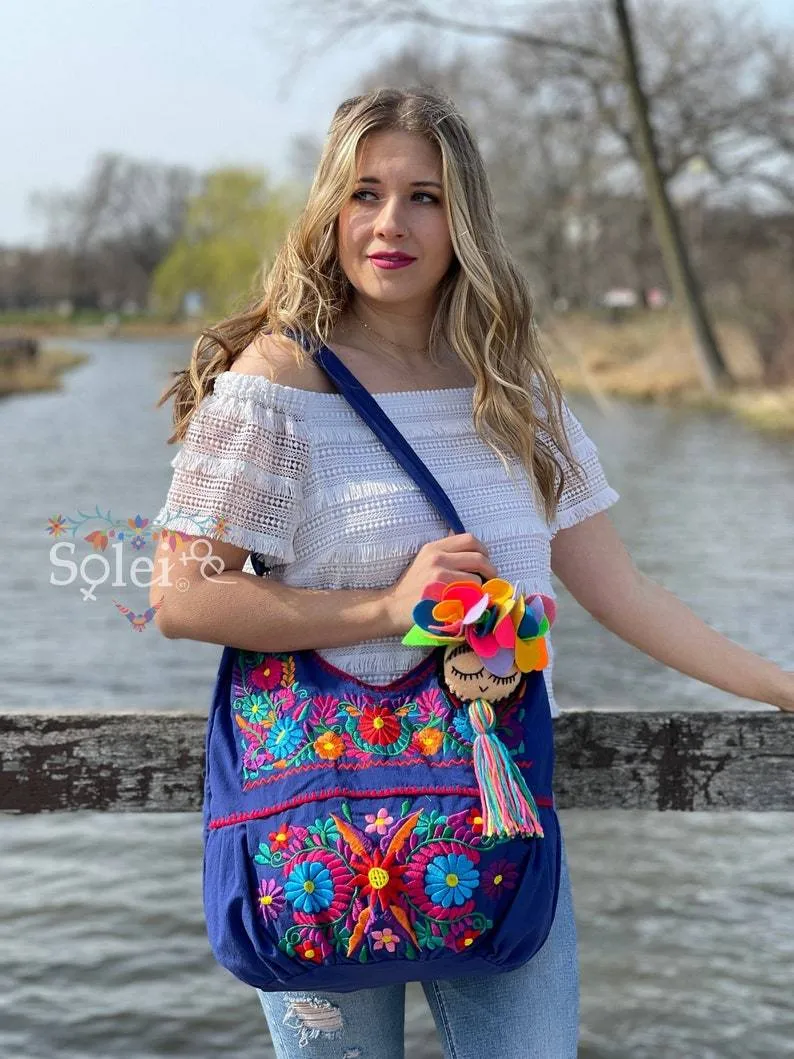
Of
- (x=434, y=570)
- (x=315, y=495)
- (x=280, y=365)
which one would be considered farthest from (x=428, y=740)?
(x=280, y=365)

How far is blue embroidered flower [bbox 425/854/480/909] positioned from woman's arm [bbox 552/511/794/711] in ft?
1.89

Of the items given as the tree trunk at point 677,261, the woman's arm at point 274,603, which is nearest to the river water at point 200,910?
the woman's arm at point 274,603

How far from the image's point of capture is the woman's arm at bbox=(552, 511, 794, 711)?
216 cm

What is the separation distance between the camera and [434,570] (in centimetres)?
176

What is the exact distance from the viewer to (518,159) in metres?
32.0

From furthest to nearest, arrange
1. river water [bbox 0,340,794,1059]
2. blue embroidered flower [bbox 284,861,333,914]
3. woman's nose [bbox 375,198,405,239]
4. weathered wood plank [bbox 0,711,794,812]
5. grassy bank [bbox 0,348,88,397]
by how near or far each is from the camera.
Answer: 1. grassy bank [bbox 0,348,88,397]
2. river water [bbox 0,340,794,1059]
3. weathered wood plank [bbox 0,711,794,812]
4. woman's nose [bbox 375,198,405,239]
5. blue embroidered flower [bbox 284,861,333,914]

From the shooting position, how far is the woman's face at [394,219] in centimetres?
193

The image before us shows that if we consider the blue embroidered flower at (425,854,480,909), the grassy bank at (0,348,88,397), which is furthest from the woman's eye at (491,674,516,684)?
the grassy bank at (0,348,88,397)

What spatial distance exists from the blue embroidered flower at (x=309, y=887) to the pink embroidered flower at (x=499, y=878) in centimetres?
20

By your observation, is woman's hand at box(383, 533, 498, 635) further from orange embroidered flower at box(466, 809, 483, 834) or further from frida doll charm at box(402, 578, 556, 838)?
orange embroidered flower at box(466, 809, 483, 834)

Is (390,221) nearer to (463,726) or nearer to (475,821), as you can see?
(463,726)

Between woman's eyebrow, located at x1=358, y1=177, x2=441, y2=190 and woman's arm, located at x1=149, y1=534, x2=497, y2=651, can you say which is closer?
woman's arm, located at x1=149, y1=534, x2=497, y2=651

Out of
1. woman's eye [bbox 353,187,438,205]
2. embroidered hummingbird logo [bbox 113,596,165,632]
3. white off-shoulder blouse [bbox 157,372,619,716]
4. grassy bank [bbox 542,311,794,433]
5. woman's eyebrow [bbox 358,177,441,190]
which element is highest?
grassy bank [bbox 542,311,794,433]

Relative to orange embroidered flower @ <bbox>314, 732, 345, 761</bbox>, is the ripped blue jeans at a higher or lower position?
lower
